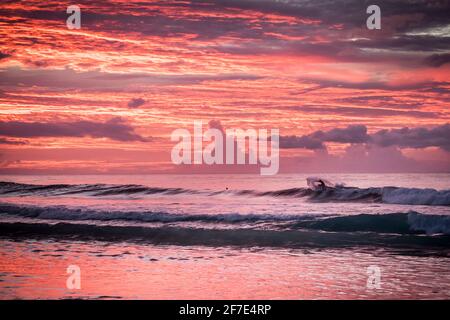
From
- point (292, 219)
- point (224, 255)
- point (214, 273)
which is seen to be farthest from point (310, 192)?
point (214, 273)

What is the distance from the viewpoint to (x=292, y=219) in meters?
24.2

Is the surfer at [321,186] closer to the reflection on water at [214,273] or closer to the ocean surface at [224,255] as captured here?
the ocean surface at [224,255]

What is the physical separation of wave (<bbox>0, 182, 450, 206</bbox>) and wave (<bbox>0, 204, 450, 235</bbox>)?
39.7ft

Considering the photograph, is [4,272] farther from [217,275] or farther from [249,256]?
[249,256]

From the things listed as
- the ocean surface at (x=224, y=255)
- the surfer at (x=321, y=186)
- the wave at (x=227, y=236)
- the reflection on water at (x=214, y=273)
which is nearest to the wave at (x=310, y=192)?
the surfer at (x=321, y=186)

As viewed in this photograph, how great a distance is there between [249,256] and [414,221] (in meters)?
8.71

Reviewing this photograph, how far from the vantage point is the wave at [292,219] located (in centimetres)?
2108

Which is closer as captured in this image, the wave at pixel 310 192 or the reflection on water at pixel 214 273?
the reflection on water at pixel 214 273

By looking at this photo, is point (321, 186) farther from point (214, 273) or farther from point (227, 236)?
point (214, 273)

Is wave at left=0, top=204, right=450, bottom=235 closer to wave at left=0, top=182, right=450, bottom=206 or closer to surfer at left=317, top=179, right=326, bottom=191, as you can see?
wave at left=0, top=182, right=450, bottom=206

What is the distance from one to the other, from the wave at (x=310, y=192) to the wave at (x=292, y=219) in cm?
1209

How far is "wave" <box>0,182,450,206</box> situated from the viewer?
34125mm

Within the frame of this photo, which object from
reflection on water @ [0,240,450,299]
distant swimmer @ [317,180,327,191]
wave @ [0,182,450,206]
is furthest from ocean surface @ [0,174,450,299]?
distant swimmer @ [317,180,327,191]

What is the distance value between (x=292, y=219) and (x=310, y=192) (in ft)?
63.9
